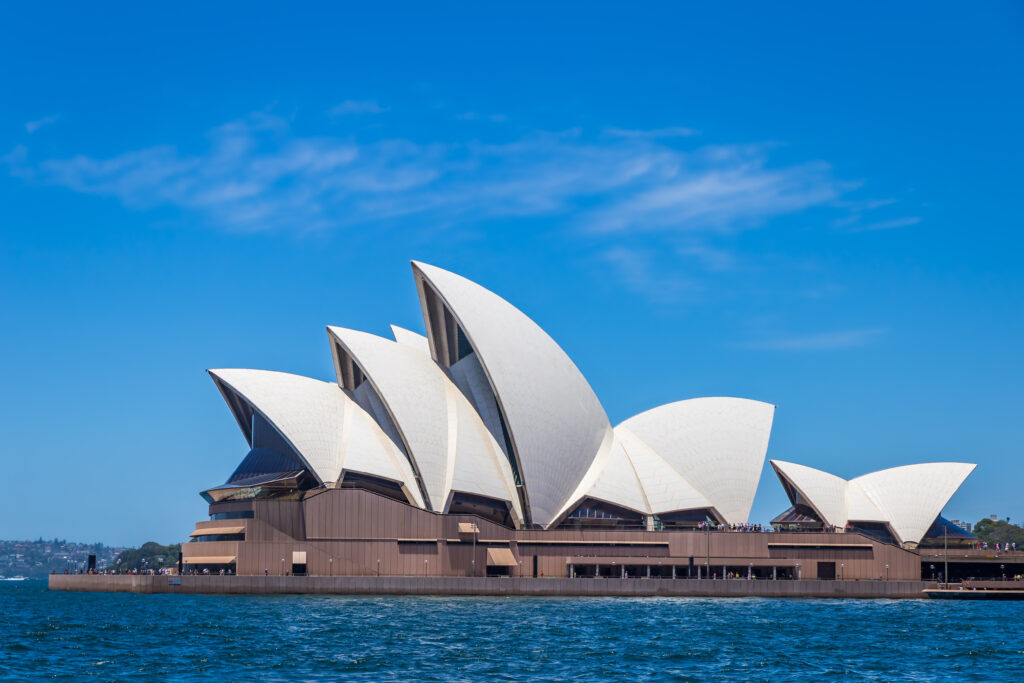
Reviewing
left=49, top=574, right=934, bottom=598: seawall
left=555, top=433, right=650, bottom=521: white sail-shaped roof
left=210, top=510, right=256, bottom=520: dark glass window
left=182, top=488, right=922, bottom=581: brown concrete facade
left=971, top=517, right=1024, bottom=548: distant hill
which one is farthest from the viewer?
left=971, top=517, right=1024, bottom=548: distant hill

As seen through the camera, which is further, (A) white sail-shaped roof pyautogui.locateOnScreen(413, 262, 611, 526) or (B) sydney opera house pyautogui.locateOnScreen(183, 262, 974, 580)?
(A) white sail-shaped roof pyautogui.locateOnScreen(413, 262, 611, 526)

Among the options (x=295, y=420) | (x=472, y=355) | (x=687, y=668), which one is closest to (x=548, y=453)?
(x=472, y=355)

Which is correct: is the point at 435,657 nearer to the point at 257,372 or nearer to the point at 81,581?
the point at 257,372

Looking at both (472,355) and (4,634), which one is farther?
(472,355)

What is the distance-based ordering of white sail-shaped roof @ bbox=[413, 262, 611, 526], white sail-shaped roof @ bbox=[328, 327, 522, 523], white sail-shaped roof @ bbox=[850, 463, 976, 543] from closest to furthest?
white sail-shaped roof @ bbox=[328, 327, 522, 523], white sail-shaped roof @ bbox=[413, 262, 611, 526], white sail-shaped roof @ bbox=[850, 463, 976, 543]

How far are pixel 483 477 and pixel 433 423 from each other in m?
4.58

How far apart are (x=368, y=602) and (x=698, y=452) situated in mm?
27777

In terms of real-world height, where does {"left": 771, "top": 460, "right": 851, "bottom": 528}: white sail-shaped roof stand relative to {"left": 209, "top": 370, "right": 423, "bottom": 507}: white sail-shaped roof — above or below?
below

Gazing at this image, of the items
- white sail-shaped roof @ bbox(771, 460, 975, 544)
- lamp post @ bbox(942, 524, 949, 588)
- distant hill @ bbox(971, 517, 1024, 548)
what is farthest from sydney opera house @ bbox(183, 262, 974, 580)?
distant hill @ bbox(971, 517, 1024, 548)

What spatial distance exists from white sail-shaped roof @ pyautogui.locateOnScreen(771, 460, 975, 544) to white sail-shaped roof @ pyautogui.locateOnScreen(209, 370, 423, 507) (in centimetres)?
2746

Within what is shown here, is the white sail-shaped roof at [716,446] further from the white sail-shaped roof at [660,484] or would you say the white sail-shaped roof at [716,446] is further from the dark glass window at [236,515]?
the dark glass window at [236,515]

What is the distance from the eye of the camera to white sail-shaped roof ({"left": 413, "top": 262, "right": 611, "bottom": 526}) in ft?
237

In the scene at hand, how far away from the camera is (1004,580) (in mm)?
79312

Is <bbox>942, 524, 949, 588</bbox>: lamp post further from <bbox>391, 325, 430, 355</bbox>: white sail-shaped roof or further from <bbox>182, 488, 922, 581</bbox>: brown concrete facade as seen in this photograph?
<bbox>391, 325, 430, 355</bbox>: white sail-shaped roof
